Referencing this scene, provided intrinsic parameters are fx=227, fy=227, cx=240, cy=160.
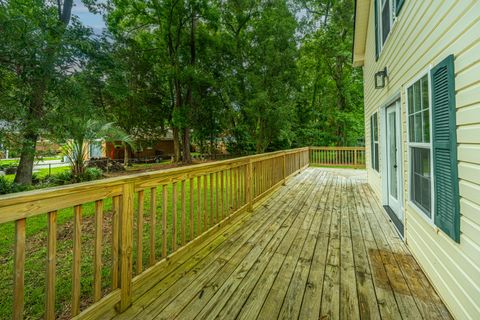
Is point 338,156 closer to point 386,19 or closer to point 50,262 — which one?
point 386,19

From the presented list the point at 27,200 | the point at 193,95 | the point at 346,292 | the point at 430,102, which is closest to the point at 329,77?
the point at 193,95

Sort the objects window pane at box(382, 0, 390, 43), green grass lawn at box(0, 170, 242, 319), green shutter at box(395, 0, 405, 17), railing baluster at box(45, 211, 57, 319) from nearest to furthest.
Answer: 1. railing baluster at box(45, 211, 57, 319)
2. green grass lawn at box(0, 170, 242, 319)
3. green shutter at box(395, 0, 405, 17)
4. window pane at box(382, 0, 390, 43)

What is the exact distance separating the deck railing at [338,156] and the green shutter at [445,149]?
34.1 ft

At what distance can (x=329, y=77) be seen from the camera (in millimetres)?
15992

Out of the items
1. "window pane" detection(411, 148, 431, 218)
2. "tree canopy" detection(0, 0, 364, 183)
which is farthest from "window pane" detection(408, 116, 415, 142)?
"tree canopy" detection(0, 0, 364, 183)

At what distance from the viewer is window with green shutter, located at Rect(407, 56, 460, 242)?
1696 millimetres

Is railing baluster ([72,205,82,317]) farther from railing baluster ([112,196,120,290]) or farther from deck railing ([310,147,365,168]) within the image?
deck railing ([310,147,365,168])

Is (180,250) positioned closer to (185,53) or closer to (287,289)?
(287,289)

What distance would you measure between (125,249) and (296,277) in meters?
1.54

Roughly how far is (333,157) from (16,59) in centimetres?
1235

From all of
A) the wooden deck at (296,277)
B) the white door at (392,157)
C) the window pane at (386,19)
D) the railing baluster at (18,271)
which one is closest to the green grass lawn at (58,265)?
the wooden deck at (296,277)

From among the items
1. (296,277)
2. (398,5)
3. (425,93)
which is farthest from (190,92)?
(296,277)

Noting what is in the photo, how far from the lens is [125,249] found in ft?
5.73

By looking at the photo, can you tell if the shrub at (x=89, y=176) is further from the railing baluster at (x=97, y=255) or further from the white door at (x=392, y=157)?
the white door at (x=392, y=157)
